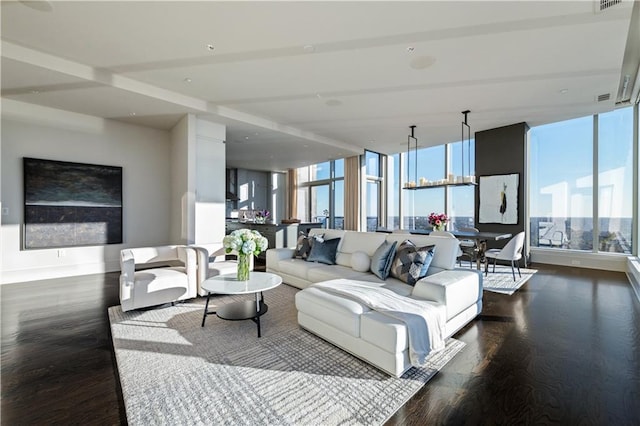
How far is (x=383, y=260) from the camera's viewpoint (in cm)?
331

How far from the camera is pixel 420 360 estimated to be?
2.01 metres

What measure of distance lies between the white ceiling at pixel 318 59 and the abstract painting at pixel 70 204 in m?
1.10

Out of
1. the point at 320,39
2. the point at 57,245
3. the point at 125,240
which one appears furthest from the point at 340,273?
the point at 57,245

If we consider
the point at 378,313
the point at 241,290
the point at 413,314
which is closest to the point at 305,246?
the point at 241,290

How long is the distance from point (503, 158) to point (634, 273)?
299 cm

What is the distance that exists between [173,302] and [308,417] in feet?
8.81

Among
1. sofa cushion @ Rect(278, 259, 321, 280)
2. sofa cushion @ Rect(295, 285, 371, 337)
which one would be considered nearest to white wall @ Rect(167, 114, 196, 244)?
sofa cushion @ Rect(278, 259, 321, 280)

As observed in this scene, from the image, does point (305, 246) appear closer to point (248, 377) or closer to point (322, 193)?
point (248, 377)

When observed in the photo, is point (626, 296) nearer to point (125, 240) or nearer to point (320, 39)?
point (320, 39)

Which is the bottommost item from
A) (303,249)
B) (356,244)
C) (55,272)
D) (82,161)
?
(55,272)

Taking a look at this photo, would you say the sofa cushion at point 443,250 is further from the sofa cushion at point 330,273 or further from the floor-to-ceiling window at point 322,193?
the floor-to-ceiling window at point 322,193

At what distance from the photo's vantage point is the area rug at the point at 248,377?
1.65 metres

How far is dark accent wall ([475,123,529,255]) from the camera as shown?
6.00 metres

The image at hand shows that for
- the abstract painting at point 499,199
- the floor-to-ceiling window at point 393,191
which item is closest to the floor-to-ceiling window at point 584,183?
the abstract painting at point 499,199
